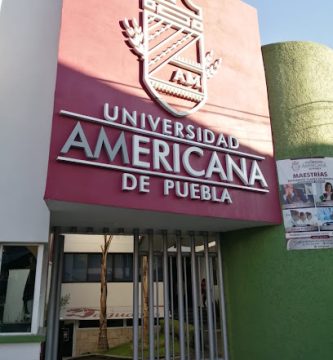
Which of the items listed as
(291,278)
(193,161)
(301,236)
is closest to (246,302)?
(291,278)

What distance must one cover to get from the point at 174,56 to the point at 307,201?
12.8ft

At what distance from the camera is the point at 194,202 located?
6141 mm

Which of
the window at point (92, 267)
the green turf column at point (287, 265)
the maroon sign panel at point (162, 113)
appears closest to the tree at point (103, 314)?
the window at point (92, 267)

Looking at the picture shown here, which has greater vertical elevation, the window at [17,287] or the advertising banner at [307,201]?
the advertising banner at [307,201]

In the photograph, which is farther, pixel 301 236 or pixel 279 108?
pixel 279 108

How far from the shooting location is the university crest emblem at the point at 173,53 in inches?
253

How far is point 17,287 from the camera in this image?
5496 millimetres

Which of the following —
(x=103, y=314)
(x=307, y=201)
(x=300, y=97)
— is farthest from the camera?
(x=103, y=314)

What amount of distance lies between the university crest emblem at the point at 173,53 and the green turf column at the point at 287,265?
189 centimetres

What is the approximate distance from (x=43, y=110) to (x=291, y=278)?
554 cm

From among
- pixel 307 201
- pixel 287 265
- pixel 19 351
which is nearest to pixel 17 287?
pixel 19 351

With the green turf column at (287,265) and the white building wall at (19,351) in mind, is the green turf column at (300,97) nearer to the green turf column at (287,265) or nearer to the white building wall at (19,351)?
the green turf column at (287,265)

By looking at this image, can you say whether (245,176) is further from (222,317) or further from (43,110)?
(43,110)

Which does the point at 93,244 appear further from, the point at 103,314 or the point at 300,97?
the point at 300,97
